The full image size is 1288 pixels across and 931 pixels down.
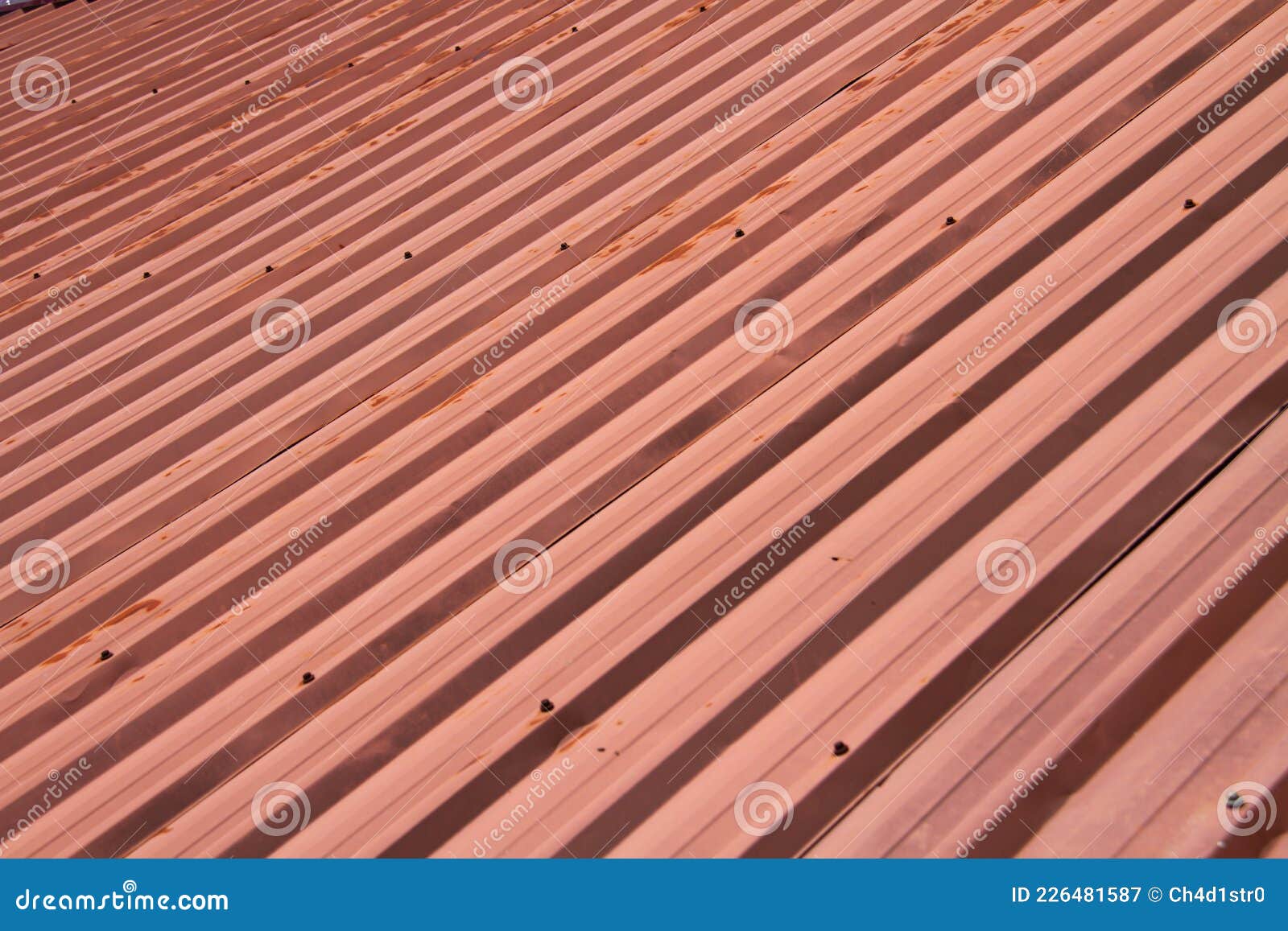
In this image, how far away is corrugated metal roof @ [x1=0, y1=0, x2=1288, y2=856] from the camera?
2.08 m

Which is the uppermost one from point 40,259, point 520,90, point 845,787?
point 40,259

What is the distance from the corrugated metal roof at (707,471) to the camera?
2.08 meters

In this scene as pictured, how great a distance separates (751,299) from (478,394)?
0.97 meters

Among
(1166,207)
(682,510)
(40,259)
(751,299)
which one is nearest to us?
(682,510)

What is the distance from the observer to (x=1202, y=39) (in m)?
3.24

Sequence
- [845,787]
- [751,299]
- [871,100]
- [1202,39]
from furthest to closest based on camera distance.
A: [871,100]
[1202,39]
[751,299]
[845,787]

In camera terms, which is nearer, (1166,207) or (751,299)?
(1166,207)

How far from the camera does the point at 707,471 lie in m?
2.62

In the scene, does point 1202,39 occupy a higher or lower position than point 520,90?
lower

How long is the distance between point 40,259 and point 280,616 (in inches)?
111

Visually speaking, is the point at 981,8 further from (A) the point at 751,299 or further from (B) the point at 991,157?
(A) the point at 751,299
